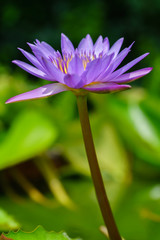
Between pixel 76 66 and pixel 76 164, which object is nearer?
pixel 76 66

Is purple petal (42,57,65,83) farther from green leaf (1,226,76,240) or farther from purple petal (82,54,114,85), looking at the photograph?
green leaf (1,226,76,240)

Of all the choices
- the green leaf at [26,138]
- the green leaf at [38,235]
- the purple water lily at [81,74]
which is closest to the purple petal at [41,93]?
the purple water lily at [81,74]

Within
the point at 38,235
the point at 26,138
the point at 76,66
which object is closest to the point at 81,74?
the point at 76,66

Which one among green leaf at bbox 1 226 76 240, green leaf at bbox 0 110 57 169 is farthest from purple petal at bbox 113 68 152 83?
green leaf at bbox 0 110 57 169

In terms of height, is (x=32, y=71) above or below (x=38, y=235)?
above

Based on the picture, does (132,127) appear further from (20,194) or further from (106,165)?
(20,194)

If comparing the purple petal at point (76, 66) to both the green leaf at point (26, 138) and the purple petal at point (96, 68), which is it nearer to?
the purple petal at point (96, 68)

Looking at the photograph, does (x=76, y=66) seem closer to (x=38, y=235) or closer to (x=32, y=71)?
(x=32, y=71)

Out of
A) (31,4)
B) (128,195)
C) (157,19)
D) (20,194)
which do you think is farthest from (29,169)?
(157,19)
